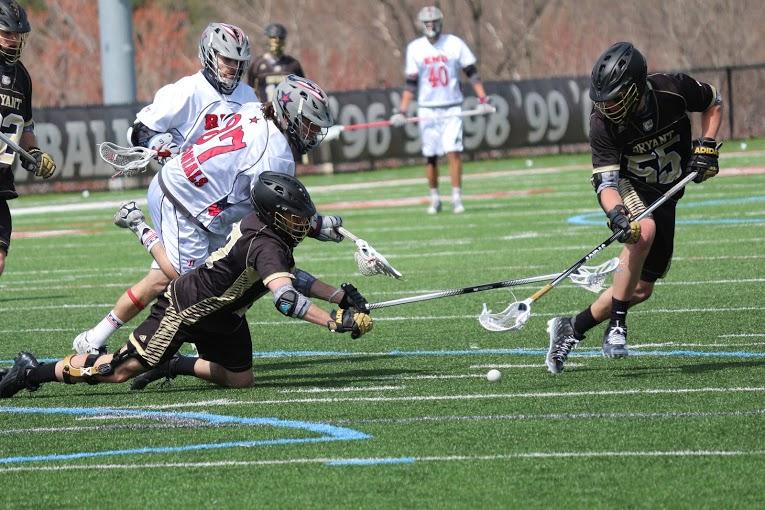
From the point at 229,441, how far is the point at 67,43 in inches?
1452

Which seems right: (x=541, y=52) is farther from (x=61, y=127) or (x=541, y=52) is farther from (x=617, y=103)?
(x=617, y=103)

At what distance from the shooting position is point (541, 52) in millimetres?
44344

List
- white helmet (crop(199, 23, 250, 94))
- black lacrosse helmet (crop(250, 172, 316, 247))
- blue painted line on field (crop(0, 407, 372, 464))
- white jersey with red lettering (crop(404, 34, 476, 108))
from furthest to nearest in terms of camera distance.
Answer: white jersey with red lettering (crop(404, 34, 476, 108)) → white helmet (crop(199, 23, 250, 94)) → black lacrosse helmet (crop(250, 172, 316, 247)) → blue painted line on field (crop(0, 407, 372, 464))

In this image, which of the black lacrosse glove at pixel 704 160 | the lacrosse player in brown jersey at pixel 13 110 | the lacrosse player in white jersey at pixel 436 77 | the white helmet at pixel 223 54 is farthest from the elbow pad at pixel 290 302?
the lacrosse player in white jersey at pixel 436 77

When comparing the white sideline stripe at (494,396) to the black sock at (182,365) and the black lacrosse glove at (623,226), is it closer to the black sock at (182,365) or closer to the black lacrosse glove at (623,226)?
the black sock at (182,365)

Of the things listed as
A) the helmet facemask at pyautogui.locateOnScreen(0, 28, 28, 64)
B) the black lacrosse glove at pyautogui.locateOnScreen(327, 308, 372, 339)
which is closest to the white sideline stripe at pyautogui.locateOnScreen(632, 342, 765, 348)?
the black lacrosse glove at pyautogui.locateOnScreen(327, 308, 372, 339)

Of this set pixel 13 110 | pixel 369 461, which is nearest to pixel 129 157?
pixel 13 110

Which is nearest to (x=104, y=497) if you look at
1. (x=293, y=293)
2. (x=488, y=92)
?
(x=293, y=293)

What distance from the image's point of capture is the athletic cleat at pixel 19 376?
25.4 ft

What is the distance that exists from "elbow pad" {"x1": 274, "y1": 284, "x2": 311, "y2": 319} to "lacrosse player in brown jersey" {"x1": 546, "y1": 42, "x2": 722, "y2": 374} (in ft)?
4.63

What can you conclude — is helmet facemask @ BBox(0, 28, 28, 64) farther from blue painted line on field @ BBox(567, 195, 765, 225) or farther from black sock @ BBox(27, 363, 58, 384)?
blue painted line on field @ BBox(567, 195, 765, 225)

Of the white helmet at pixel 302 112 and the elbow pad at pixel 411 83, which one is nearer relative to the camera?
the white helmet at pixel 302 112

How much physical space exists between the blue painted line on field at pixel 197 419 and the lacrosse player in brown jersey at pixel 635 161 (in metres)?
1.63

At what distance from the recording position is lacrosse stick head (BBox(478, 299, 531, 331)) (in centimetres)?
793
